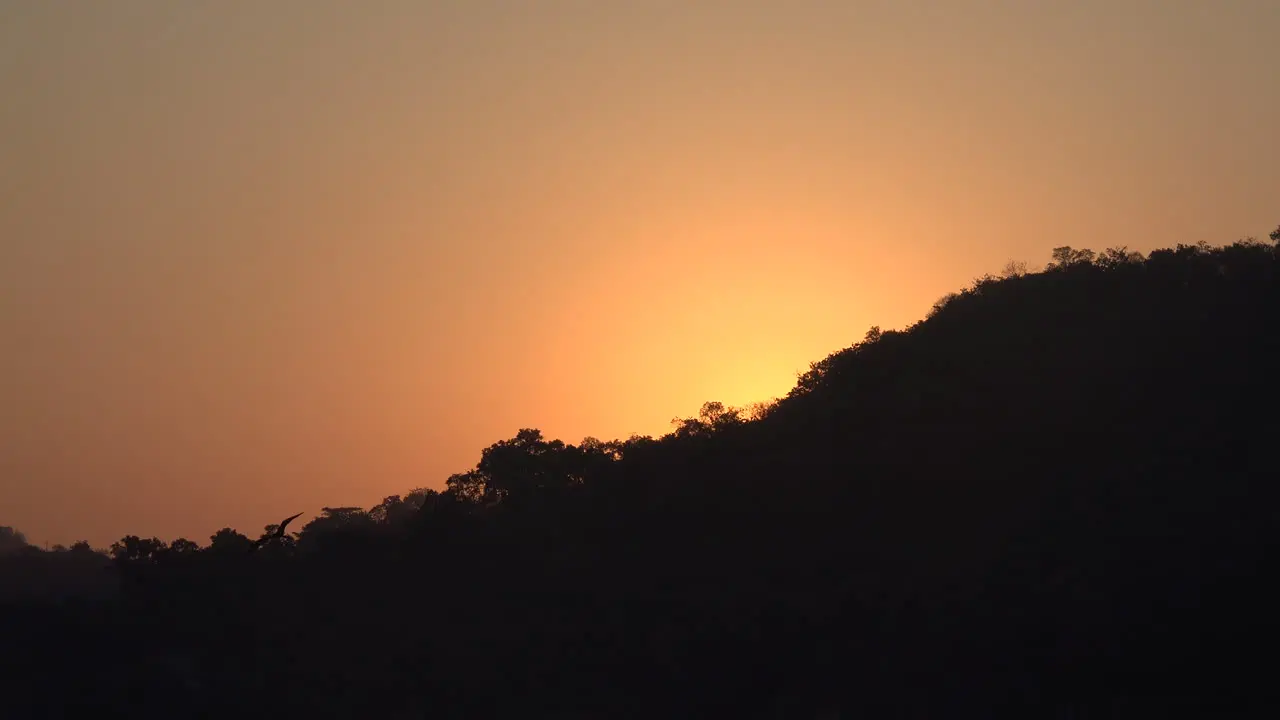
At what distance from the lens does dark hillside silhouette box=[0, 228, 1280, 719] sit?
5553 cm

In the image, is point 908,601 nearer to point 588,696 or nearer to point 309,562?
point 588,696

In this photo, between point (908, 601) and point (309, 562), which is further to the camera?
point (309, 562)

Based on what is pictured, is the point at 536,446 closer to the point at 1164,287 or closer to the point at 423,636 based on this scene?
the point at 423,636

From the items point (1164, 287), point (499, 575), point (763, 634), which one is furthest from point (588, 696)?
point (1164, 287)

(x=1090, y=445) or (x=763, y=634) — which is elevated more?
(x=1090, y=445)

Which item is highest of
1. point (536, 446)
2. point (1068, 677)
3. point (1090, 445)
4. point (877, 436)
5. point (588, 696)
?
point (536, 446)

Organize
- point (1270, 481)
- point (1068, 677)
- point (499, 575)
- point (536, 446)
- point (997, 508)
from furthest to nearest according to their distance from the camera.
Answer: point (536, 446) < point (499, 575) < point (997, 508) < point (1270, 481) < point (1068, 677)

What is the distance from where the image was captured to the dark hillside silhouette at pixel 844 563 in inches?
2186

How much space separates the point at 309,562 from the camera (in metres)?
82.6

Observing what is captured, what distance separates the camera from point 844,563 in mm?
67688

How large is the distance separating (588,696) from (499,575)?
15743 millimetres

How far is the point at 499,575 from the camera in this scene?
7831cm

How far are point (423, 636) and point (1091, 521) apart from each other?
39.6 m

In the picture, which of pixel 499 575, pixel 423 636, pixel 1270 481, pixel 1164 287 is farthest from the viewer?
pixel 1164 287
